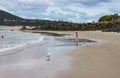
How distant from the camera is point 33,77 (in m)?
9.71

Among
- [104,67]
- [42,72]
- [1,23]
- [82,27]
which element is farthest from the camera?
[1,23]

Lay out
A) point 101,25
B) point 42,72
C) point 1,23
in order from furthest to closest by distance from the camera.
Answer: point 1,23 < point 101,25 < point 42,72

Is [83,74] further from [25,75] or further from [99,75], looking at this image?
[25,75]

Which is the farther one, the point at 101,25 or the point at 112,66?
the point at 101,25

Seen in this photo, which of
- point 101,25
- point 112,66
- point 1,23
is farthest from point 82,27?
point 1,23

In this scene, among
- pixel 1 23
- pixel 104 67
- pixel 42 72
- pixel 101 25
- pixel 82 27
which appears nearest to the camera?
pixel 42 72

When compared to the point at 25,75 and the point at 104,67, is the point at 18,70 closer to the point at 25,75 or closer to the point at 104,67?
the point at 25,75

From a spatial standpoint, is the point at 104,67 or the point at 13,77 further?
the point at 104,67

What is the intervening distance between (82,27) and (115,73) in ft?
238

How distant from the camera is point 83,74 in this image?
10.0 metres

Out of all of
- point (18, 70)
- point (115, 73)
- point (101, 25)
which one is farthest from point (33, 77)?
point (101, 25)

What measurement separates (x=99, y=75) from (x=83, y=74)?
0.60 meters

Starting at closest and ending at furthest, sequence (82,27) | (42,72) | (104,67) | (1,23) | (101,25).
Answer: (42,72) → (104,67) → (101,25) → (82,27) → (1,23)

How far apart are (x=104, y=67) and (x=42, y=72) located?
2.56m
